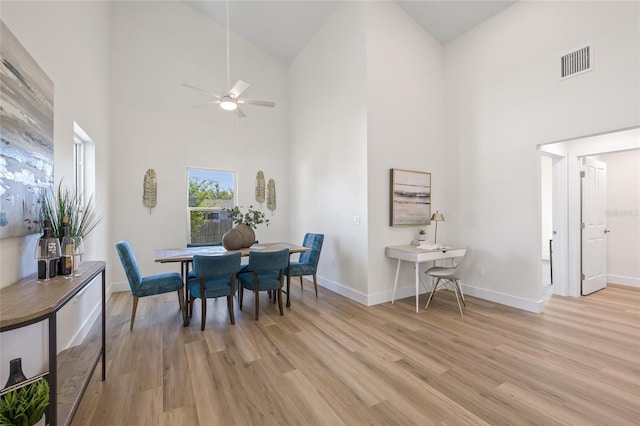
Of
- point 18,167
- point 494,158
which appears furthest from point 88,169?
point 494,158

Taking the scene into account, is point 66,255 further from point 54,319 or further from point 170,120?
point 170,120

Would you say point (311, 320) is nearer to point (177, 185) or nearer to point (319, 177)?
point (319, 177)

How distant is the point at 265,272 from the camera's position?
3.56 m

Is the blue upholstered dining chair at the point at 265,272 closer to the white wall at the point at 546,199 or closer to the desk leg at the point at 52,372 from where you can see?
the desk leg at the point at 52,372

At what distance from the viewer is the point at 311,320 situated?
3379mm

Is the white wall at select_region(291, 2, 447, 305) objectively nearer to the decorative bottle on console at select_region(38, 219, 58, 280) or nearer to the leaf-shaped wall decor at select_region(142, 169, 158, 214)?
the leaf-shaped wall decor at select_region(142, 169, 158, 214)

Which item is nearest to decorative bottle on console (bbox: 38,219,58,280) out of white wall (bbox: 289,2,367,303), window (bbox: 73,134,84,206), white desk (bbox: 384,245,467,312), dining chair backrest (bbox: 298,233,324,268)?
window (bbox: 73,134,84,206)

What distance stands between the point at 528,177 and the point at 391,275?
2.22 m

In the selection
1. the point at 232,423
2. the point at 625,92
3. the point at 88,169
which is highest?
the point at 625,92

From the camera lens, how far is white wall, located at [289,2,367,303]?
160 inches

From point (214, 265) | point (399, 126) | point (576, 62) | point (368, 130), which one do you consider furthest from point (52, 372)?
point (576, 62)

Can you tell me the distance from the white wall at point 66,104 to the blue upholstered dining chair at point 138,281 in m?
0.46

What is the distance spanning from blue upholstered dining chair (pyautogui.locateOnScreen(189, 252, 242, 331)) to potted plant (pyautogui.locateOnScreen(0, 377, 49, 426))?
1.72 meters

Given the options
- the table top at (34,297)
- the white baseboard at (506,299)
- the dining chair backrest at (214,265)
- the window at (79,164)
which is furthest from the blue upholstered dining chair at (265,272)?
the white baseboard at (506,299)
